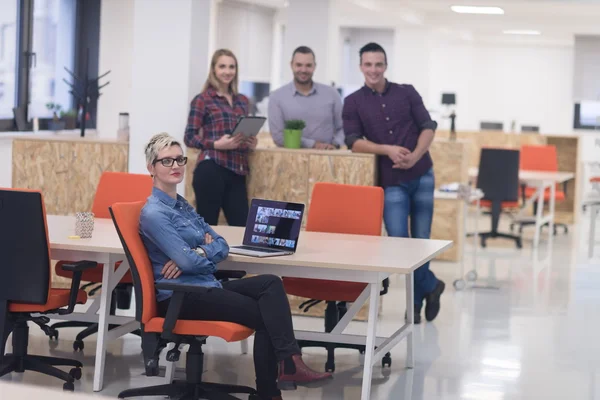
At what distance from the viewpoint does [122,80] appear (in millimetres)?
9969

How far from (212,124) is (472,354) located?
7.14 feet

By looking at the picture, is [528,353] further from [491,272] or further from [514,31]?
[514,31]

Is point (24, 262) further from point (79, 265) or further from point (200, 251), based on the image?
point (200, 251)

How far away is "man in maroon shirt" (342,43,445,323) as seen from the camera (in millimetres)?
6055

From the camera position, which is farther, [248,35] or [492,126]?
[492,126]

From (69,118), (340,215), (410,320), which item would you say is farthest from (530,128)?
(410,320)

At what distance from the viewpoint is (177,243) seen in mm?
4105

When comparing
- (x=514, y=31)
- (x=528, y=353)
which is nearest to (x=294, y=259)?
(x=528, y=353)

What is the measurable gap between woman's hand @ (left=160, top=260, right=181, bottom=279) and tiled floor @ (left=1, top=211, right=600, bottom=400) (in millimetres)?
797

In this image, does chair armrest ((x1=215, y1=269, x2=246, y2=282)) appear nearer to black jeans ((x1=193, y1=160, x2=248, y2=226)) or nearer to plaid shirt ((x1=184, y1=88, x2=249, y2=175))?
black jeans ((x1=193, y1=160, x2=248, y2=226))

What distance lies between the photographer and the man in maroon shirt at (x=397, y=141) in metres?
6.05

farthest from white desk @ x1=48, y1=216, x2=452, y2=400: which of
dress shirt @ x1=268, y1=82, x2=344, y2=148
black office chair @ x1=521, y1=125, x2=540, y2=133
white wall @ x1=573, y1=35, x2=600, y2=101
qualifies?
white wall @ x1=573, y1=35, x2=600, y2=101

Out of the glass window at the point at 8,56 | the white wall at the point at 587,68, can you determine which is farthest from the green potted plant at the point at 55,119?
the white wall at the point at 587,68

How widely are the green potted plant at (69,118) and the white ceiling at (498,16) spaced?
3.91 m
